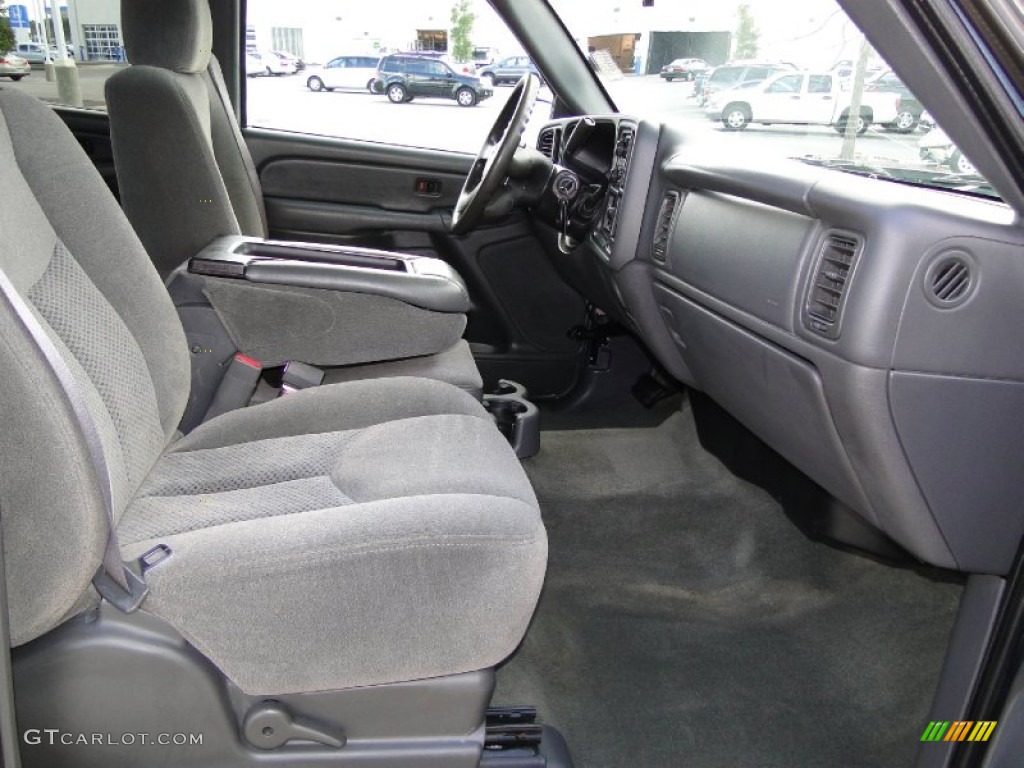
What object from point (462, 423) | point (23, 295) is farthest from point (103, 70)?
point (462, 423)

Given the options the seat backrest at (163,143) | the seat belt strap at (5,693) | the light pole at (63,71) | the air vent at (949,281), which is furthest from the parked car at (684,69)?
the seat belt strap at (5,693)

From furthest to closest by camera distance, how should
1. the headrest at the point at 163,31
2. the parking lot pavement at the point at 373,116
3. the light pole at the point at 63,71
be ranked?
1. the parking lot pavement at the point at 373,116
2. the light pole at the point at 63,71
3. the headrest at the point at 163,31

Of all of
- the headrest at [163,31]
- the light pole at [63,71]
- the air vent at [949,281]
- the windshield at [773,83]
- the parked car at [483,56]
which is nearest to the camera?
the air vent at [949,281]

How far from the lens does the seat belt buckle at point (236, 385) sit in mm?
1863

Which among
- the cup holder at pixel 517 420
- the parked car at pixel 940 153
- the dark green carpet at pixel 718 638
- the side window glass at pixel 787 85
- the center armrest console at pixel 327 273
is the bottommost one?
the dark green carpet at pixel 718 638

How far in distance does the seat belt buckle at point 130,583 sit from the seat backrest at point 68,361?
0.09 feet

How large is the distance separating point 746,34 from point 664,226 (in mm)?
477

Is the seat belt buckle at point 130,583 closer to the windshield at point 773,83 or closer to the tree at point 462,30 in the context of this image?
the windshield at point 773,83

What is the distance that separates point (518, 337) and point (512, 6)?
954 mm

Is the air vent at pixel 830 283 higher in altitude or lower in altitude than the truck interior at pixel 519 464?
higher

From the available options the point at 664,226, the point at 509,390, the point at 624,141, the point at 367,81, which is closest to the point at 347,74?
the point at 367,81

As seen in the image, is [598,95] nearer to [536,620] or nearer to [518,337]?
[518,337]

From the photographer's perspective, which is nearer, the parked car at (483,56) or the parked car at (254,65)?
the parked car at (483,56)

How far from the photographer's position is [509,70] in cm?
270
